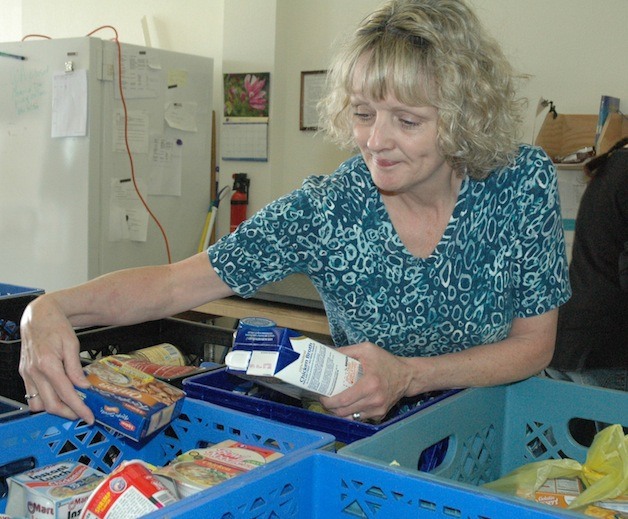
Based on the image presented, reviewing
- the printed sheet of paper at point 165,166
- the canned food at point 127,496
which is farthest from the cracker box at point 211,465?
the printed sheet of paper at point 165,166

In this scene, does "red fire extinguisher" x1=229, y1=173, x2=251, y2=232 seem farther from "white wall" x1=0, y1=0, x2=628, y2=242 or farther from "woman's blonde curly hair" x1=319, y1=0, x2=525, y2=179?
"woman's blonde curly hair" x1=319, y1=0, x2=525, y2=179

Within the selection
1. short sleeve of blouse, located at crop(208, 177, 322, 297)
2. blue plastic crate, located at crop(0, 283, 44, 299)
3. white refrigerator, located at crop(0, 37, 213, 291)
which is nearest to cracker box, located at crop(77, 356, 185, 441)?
short sleeve of blouse, located at crop(208, 177, 322, 297)

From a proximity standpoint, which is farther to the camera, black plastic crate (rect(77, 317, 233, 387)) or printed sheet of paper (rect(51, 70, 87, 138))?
printed sheet of paper (rect(51, 70, 87, 138))

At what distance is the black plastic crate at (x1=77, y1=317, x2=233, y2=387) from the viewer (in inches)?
56.1

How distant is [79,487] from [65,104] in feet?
9.27

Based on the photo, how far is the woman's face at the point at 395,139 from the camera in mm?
1146

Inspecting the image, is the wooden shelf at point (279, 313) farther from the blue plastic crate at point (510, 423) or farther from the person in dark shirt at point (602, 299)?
the blue plastic crate at point (510, 423)

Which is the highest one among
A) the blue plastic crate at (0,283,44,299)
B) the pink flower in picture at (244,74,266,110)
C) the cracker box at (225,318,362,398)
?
the pink flower in picture at (244,74,266,110)

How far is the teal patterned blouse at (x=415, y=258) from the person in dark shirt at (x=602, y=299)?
910 millimetres

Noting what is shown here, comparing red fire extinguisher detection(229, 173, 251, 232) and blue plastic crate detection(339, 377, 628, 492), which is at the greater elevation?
red fire extinguisher detection(229, 173, 251, 232)

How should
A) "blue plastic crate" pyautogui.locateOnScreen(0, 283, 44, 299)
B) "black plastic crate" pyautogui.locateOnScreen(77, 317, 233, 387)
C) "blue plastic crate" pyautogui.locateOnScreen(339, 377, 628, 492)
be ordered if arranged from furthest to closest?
"blue plastic crate" pyautogui.locateOnScreen(0, 283, 44, 299) < "black plastic crate" pyautogui.locateOnScreen(77, 317, 233, 387) < "blue plastic crate" pyautogui.locateOnScreen(339, 377, 628, 492)

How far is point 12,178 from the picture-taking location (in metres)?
3.62

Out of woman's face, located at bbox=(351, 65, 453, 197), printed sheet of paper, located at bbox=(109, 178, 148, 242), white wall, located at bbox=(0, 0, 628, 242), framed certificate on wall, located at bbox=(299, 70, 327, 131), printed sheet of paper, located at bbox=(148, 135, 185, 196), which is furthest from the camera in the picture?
framed certificate on wall, located at bbox=(299, 70, 327, 131)

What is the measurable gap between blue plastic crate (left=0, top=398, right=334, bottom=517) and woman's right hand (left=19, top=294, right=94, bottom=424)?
0.08ft
